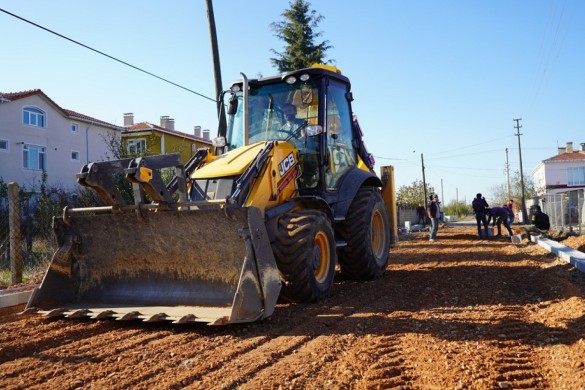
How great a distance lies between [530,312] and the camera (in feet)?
19.4

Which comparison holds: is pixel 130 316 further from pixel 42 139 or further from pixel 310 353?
pixel 42 139

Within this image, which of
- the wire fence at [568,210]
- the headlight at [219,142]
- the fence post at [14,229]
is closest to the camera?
the headlight at [219,142]

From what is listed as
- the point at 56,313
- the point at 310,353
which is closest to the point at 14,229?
the point at 56,313

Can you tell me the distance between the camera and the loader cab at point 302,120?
25.1ft

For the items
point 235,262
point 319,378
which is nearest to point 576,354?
point 319,378

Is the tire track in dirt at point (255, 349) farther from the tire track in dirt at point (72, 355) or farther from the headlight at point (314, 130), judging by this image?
the headlight at point (314, 130)

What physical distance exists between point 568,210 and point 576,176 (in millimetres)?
49395

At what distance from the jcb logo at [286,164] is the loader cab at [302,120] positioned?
470 millimetres

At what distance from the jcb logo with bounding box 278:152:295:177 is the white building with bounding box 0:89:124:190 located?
942 inches

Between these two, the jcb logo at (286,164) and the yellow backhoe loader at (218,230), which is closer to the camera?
the yellow backhoe loader at (218,230)

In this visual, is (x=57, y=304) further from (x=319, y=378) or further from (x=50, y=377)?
(x=319, y=378)

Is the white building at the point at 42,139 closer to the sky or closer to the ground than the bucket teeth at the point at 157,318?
closer to the sky

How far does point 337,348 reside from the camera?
4594 millimetres

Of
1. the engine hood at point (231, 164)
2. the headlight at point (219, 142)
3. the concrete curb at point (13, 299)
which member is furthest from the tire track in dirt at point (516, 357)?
the concrete curb at point (13, 299)
